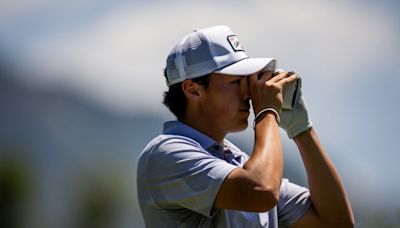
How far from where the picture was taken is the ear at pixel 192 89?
175 inches

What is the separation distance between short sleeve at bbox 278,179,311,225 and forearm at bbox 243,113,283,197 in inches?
19.8

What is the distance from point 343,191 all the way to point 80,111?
2551 cm

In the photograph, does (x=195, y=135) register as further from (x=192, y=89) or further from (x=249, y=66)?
(x=249, y=66)

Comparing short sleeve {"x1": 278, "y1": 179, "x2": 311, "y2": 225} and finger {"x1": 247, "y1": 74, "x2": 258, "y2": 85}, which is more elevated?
finger {"x1": 247, "y1": 74, "x2": 258, "y2": 85}

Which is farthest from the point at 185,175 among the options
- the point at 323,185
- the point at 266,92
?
the point at 323,185

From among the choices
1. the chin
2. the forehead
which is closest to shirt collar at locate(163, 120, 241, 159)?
the chin

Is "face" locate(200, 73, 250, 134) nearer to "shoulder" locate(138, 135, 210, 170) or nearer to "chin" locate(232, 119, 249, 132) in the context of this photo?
"chin" locate(232, 119, 249, 132)

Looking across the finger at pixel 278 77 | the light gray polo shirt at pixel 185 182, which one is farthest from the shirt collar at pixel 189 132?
the finger at pixel 278 77

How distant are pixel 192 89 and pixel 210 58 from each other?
14cm

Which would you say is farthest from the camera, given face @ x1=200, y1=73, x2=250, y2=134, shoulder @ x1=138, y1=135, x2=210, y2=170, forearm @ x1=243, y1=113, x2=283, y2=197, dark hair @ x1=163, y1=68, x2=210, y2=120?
dark hair @ x1=163, y1=68, x2=210, y2=120

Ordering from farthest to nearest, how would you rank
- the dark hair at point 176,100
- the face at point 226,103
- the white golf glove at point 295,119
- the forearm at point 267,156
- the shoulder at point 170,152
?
the white golf glove at point 295,119 → the dark hair at point 176,100 → the face at point 226,103 → the shoulder at point 170,152 → the forearm at point 267,156

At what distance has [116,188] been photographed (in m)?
26.0

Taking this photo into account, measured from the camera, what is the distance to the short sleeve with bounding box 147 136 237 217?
4109mm

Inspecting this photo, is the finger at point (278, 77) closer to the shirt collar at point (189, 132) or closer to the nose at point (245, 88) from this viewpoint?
the nose at point (245, 88)
